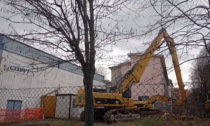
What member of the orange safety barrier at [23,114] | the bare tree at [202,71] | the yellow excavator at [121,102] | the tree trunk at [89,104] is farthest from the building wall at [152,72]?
the orange safety barrier at [23,114]

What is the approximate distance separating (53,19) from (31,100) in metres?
22.1

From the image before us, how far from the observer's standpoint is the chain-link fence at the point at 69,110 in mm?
12261

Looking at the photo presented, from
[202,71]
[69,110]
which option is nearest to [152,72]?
[202,71]

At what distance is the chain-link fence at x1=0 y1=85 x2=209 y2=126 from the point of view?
40.2 feet

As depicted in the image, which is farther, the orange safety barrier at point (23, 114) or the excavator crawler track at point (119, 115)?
the orange safety barrier at point (23, 114)

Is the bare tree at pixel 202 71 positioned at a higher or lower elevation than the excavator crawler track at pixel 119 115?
higher

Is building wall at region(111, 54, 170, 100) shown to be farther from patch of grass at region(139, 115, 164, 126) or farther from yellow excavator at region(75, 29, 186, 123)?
yellow excavator at region(75, 29, 186, 123)

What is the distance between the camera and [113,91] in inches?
635

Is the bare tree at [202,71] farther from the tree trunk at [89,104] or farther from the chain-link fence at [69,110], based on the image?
the tree trunk at [89,104]

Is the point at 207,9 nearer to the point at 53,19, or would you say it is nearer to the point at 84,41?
the point at 84,41

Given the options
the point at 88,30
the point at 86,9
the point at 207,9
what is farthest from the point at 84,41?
the point at 207,9

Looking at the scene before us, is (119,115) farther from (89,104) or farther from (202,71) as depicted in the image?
(89,104)

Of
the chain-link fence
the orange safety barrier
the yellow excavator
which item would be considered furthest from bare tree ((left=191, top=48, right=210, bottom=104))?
the orange safety barrier

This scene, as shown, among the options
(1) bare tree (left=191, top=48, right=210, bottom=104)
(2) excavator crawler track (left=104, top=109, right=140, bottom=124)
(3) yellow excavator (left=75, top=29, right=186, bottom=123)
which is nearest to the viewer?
(1) bare tree (left=191, top=48, right=210, bottom=104)
